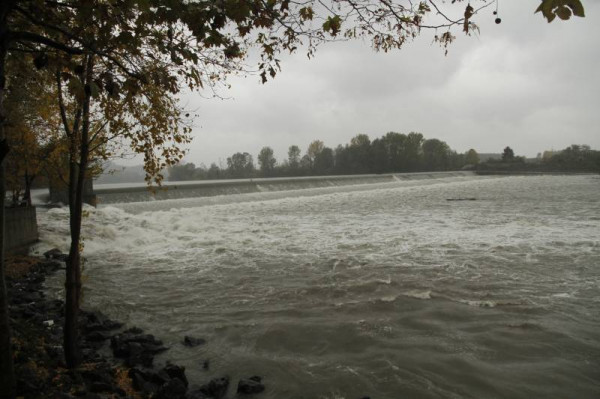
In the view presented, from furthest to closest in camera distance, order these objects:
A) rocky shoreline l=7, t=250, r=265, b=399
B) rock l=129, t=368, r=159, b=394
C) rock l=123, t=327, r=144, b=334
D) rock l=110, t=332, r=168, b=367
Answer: rock l=123, t=327, r=144, b=334, rock l=110, t=332, r=168, b=367, rock l=129, t=368, r=159, b=394, rocky shoreline l=7, t=250, r=265, b=399

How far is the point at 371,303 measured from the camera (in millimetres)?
7766

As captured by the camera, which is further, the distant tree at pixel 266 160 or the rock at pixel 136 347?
the distant tree at pixel 266 160

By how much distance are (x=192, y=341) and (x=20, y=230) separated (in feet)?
35.1

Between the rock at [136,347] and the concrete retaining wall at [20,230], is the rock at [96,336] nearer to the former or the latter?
the rock at [136,347]

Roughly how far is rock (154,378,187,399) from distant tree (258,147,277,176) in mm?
102214

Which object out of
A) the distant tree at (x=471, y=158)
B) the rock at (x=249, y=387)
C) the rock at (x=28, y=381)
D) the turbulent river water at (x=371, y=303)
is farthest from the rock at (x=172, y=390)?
the distant tree at (x=471, y=158)

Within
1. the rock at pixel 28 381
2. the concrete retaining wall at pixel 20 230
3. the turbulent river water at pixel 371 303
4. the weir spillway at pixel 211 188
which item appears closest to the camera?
the rock at pixel 28 381

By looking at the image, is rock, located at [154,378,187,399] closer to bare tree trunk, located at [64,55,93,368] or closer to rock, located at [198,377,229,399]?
rock, located at [198,377,229,399]

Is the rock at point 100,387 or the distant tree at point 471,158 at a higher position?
the distant tree at point 471,158

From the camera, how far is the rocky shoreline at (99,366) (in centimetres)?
414

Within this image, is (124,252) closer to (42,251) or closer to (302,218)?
(42,251)

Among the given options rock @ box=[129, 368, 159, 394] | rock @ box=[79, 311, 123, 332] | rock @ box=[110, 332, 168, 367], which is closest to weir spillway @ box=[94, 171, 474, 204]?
rock @ box=[79, 311, 123, 332]

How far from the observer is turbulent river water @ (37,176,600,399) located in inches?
201

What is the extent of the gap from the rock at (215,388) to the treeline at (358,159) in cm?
9720
